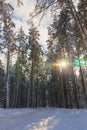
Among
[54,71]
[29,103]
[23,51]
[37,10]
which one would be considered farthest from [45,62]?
[37,10]

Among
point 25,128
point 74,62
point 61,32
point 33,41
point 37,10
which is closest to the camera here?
point 25,128

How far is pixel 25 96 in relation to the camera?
159 feet

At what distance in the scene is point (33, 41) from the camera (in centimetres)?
3512

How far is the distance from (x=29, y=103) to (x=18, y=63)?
791cm

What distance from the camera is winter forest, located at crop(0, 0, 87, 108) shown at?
11.8m

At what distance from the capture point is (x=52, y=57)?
33531 millimetres

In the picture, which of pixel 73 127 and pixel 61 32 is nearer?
pixel 73 127

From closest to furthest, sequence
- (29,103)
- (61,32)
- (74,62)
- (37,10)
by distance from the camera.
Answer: (37,10), (61,32), (74,62), (29,103)

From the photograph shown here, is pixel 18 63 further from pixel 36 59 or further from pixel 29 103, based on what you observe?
pixel 29 103

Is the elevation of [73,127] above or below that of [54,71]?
below

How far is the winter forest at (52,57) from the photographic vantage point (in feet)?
38.6

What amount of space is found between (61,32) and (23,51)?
22.8 m

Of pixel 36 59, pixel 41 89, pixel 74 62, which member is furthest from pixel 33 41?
pixel 41 89

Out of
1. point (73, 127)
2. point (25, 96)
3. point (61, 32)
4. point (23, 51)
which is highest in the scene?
point (23, 51)
